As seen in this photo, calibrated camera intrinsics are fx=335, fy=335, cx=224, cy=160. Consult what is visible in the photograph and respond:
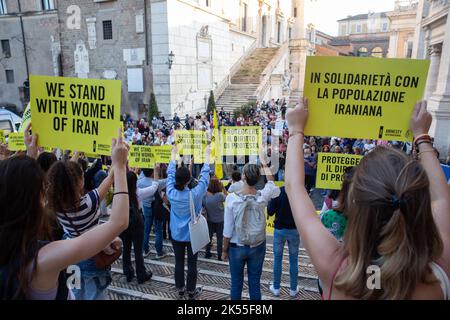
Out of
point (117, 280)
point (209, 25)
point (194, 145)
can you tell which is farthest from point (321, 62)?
point (209, 25)

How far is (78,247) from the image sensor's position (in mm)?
1612

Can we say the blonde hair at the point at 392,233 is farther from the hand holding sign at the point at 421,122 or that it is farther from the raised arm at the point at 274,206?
the raised arm at the point at 274,206

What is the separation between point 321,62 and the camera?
98.7 inches

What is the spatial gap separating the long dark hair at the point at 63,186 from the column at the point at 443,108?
1256cm

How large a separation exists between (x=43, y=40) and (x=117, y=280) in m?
26.7

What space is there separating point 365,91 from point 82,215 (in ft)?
8.23

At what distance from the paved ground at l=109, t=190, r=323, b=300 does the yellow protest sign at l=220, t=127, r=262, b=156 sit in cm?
207

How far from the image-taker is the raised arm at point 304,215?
1.41 meters

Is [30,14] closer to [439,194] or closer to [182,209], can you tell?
[182,209]

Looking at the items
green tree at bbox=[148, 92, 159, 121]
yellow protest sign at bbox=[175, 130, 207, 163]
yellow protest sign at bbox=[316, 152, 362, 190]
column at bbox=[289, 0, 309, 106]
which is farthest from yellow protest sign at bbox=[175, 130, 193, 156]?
column at bbox=[289, 0, 309, 106]

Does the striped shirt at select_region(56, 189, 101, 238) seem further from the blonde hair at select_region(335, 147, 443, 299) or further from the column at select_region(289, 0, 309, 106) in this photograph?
the column at select_region(289, 0, 309, 106)

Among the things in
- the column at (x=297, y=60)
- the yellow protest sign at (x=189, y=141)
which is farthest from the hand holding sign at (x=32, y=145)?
the column at (x=297, y=60)
